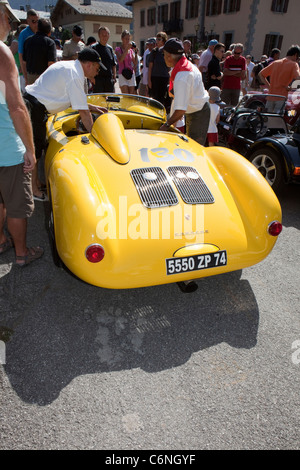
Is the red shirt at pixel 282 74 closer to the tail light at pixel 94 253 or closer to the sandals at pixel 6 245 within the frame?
the sandals at pixel 6 245

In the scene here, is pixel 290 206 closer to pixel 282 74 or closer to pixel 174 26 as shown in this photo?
pixel 282 74

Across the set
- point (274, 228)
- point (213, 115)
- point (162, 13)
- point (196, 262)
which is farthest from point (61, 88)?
point (162, 13)

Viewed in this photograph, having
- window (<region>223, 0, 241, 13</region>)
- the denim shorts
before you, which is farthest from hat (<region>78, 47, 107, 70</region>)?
window (<region>223, 0, 241, 13</region>)

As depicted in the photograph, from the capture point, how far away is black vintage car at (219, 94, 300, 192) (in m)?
4.57

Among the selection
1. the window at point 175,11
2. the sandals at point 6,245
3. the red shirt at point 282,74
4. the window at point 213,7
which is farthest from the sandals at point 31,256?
the window at point 175,11

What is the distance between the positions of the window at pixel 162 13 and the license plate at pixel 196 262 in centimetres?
4152

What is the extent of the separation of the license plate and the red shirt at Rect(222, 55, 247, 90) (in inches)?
281

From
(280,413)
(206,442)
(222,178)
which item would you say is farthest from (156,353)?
(222,178)

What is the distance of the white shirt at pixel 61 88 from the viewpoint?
3447mm

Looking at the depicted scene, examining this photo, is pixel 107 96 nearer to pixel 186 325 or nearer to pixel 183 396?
pixel 186 325

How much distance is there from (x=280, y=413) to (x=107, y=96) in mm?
4146

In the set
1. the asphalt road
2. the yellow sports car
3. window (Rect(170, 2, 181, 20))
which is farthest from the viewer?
window (Rect(170, 2, 181, 20))

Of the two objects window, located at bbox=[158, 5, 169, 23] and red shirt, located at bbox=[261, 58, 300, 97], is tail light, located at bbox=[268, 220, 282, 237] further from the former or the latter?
window, located at bbox=[158, 5, 169, 23]
